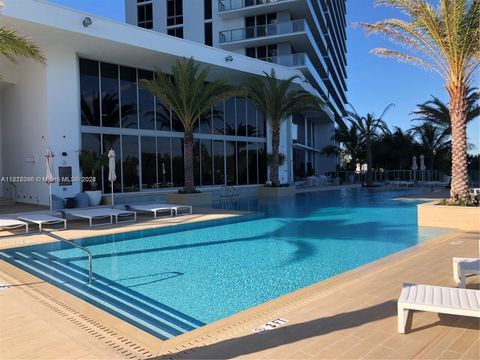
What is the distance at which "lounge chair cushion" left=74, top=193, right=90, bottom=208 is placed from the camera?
16.0 m

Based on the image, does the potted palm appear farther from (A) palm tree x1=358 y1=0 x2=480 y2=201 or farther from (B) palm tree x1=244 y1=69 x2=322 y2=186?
(A) palm tree x1=358 y1=0 x2=480 y2=201

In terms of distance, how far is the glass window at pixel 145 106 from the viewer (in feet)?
66.1

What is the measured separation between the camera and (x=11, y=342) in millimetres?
3643

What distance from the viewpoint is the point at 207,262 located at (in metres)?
7.98

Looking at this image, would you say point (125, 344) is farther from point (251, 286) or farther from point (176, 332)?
point (251, 286)

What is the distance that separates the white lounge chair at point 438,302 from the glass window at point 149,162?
57.0 ft

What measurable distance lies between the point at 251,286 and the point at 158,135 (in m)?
15.4

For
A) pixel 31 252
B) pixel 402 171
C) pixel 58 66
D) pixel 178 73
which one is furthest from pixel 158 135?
pixel 402 171

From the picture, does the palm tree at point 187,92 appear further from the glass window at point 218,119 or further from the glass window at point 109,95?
the glass window at point 218,119

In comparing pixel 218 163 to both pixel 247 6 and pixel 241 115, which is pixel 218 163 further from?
pixel 247 6

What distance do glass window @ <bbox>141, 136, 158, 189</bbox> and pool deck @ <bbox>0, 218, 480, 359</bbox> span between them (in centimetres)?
1476

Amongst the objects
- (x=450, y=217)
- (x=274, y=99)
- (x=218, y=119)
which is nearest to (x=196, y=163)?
(x=218, y=119)

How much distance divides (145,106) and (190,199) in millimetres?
5939

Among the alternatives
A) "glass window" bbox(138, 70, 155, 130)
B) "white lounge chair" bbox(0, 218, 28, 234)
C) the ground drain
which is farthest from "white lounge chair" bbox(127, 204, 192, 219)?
the ground drain
